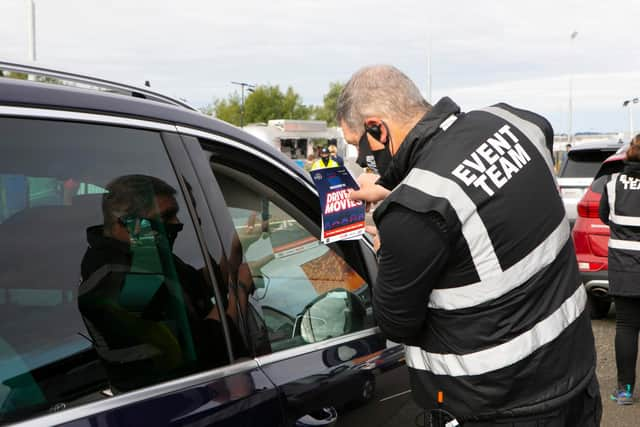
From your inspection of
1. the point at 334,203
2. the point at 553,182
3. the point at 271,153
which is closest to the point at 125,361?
the point at 271,153

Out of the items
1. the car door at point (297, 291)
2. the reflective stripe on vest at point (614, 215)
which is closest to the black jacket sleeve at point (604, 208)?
the reflective stripe on vest at point (614, 215)

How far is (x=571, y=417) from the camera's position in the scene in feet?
6.59

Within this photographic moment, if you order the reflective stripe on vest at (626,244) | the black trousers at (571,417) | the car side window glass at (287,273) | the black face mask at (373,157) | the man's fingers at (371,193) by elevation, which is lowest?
the black trousers at (571,417)

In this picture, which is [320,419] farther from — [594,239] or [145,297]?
[594,239]

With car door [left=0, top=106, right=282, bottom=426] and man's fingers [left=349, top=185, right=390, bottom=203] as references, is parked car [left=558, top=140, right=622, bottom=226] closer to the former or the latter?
man's fingers [left=349, top=185, right=390, bottom=203]

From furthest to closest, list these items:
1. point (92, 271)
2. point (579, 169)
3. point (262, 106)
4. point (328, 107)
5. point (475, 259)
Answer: point (328, 107) < point (262, 106) < point (579, 169) < point (475, 259) < point (92, 271)

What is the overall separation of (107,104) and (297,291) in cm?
96

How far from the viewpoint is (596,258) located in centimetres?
635

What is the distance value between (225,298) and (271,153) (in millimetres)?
518

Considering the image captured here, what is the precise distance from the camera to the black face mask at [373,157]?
2.02 metres

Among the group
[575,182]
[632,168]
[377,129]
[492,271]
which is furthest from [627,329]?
[575,182]

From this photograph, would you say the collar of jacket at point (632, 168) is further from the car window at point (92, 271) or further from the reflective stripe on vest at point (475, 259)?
the car window at point (92, 271)

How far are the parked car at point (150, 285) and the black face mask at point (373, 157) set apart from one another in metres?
0.24

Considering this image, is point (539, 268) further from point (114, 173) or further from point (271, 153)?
point (114, 173)
